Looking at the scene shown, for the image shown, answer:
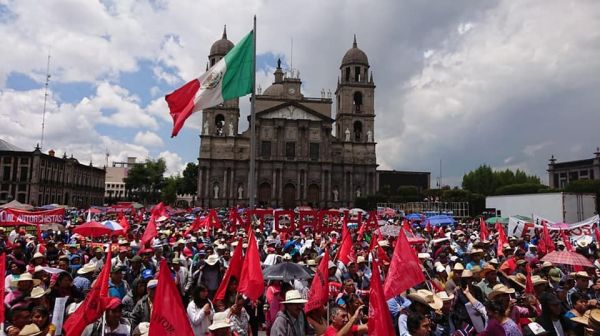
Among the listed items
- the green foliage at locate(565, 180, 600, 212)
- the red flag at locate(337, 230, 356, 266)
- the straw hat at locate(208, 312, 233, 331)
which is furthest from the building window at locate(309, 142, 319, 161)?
the straw hat at locate(208, 312, 233, 331)

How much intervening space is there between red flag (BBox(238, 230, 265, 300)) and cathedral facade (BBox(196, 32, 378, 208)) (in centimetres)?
5015

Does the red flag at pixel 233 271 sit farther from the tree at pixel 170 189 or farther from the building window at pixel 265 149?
the tree at pixel 170 189

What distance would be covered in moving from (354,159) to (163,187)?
141 ft

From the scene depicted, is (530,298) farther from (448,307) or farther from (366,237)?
(366,237)

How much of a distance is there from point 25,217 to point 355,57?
5305cm

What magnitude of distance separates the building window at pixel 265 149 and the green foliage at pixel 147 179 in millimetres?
32037

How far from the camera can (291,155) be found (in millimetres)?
58469

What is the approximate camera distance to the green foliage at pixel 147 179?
7925cm

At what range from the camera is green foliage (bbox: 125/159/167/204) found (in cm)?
7925

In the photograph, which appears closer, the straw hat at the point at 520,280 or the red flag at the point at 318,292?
the red flag at the point at 318,292

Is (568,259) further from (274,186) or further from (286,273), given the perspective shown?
(274,186)

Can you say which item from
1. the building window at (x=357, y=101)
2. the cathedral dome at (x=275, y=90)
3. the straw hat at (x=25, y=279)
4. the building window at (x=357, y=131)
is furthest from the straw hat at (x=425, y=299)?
the cathedral dome at (x=275, y=90)

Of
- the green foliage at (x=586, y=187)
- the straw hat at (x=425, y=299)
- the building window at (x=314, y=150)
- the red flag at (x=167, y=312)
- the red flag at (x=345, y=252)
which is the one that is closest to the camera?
the red flag at (x=167, y=312)

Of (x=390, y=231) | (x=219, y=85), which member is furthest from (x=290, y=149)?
(x=219, y=85)
